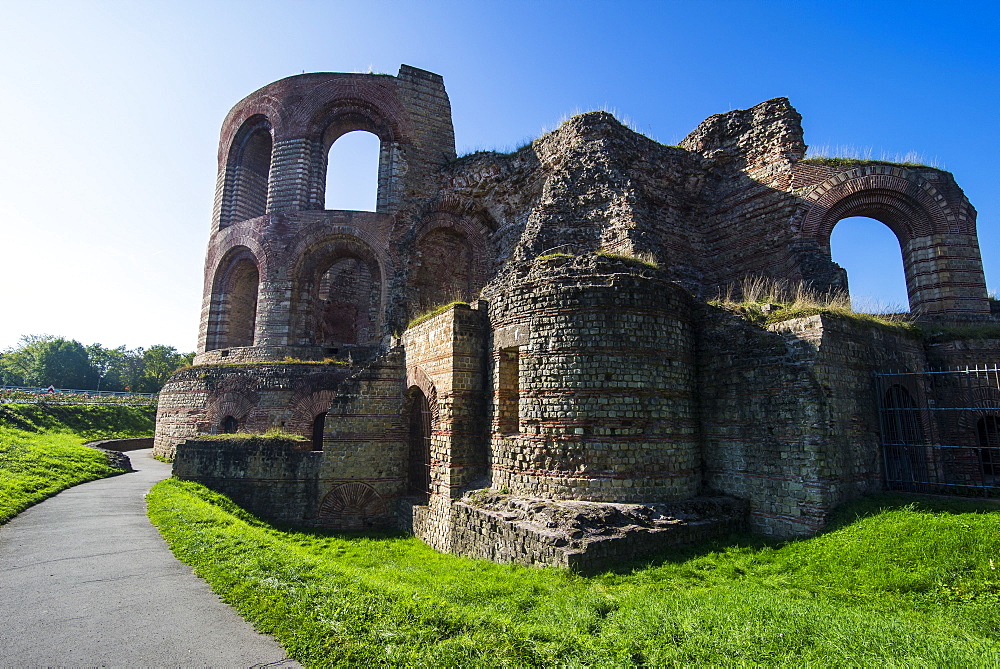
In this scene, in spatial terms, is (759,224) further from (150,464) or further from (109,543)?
(150,464)

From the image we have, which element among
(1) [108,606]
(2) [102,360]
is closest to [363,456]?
(1) [108,606]

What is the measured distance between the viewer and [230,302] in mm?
18469

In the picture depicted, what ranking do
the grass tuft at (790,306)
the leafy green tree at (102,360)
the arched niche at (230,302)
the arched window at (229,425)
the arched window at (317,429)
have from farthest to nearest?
the leafy green tree at (102,360) < the arched niche at (230,302) < the arched window at (229,425) < the arched window at (317,429) < the grass tuft at (790,306)

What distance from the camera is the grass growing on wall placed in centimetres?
388

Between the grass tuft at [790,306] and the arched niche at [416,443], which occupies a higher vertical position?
the grass tuft at [790,306]

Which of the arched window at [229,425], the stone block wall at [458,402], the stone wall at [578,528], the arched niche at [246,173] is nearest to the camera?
the stone wall at [578,528]

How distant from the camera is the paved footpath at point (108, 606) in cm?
390

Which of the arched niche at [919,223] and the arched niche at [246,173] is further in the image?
the arched niche at [246,173]

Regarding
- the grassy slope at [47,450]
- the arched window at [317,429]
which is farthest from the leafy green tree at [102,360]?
the arched window at [317,429]

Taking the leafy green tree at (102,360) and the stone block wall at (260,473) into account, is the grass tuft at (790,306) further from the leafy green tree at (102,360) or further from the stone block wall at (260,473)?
the leafy green tree at (102,360)

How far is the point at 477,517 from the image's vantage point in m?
7.71

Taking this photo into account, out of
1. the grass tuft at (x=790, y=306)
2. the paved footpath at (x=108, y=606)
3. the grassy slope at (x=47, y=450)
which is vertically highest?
the grass tuft at (x=790, y=306)

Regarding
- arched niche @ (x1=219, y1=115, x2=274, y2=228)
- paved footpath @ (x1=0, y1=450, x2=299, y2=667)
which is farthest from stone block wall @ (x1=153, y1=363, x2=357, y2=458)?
arched niche @ (x1=219, y1=115, x2=274, y2=228)

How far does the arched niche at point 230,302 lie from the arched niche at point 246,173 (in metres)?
1.75
